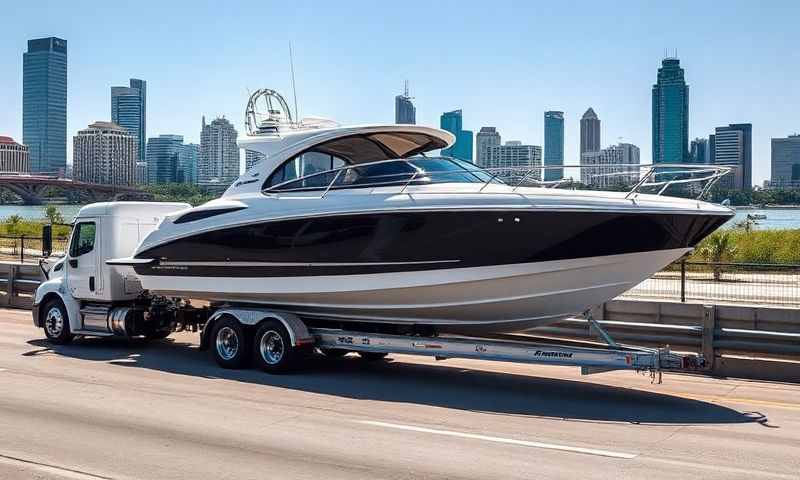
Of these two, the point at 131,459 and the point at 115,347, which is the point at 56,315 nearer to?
the point at 115,347

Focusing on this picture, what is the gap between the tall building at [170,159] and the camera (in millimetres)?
128925

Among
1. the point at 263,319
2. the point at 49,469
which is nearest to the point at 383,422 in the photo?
the point at 49,469

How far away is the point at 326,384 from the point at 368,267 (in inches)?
65.9

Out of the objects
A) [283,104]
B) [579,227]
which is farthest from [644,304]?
[283,104]

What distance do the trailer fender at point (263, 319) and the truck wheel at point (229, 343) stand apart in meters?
0.10

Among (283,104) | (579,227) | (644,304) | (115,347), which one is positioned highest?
(283,104)

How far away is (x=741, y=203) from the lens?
37.4 ft

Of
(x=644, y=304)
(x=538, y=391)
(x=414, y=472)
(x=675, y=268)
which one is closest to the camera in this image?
(x=414, y=472)

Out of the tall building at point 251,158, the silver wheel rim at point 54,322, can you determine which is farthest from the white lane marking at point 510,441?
the silver wheel rim at point 54,322

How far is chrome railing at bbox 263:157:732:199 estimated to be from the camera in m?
10.7

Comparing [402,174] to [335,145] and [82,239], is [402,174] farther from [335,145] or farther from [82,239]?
[82,239]

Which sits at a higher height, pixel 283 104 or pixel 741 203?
pixel 283 104

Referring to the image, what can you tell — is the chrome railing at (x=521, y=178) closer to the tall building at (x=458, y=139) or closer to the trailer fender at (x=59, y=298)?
the tall building at (x=458, y=139)

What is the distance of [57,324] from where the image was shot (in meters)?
15.2
